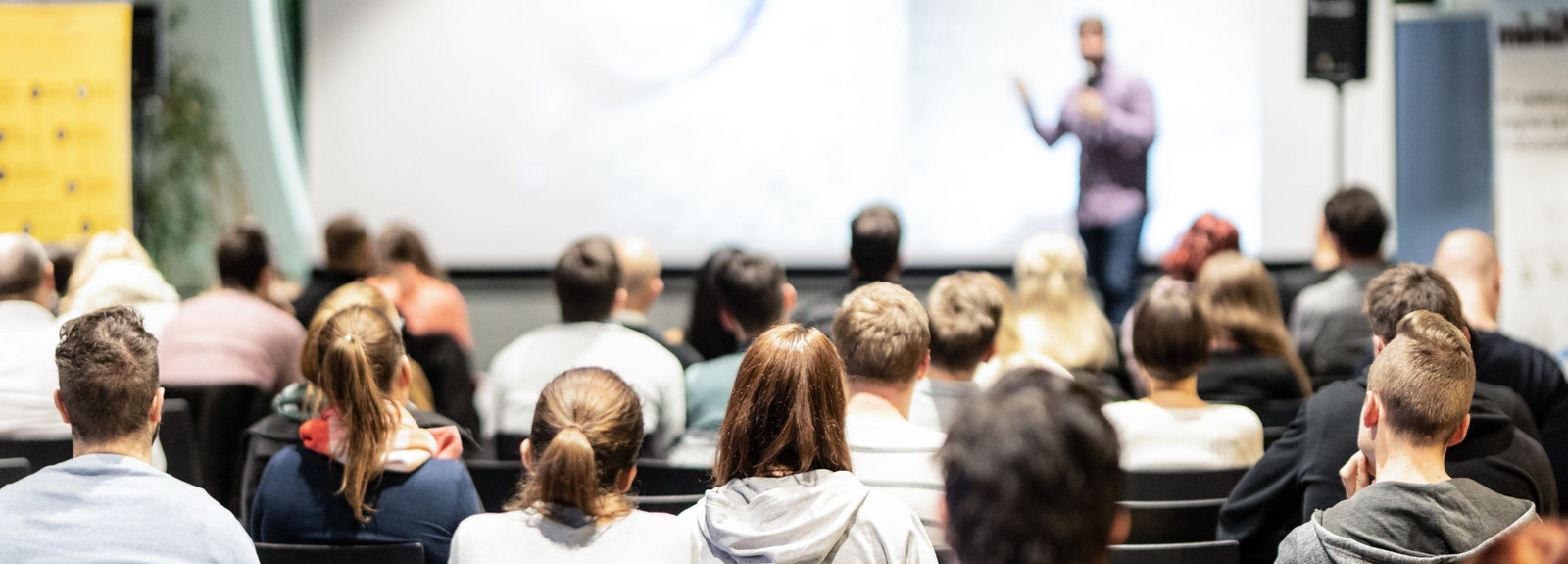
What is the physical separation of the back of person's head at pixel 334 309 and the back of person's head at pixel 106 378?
0.41m

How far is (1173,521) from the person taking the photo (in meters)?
2.40

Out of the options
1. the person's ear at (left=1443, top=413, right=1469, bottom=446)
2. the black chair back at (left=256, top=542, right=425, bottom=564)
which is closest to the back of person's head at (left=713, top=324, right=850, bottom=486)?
the black chair back at (left=256, top=542, right=425, bottom=564)

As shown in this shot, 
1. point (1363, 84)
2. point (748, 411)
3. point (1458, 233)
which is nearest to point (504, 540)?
point (748, 411)

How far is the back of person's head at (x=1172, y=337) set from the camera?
2.72 meters

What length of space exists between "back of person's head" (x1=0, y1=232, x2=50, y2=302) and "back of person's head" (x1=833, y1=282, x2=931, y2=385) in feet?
7.97

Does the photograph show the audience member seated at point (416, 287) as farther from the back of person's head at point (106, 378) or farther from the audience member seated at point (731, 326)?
the back of person's head at point (106, 378)

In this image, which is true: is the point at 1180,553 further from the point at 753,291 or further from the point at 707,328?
the point at 707,328

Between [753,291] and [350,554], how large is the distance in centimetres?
166

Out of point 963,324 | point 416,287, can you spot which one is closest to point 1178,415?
point 963,324

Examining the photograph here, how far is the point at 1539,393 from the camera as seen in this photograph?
2902mm

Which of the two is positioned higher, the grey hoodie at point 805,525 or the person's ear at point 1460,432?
the person's ear at point 1460,432

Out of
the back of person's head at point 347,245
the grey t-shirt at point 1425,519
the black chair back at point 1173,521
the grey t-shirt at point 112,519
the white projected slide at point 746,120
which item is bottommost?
the black chair back at point 1173,521

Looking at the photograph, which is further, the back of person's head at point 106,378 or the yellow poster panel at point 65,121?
the yellow poster panel at point 65,121

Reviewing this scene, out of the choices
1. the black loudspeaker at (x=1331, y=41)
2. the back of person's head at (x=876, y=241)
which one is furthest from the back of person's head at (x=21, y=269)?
the black loudspeaker at (x=1331, y=41)
